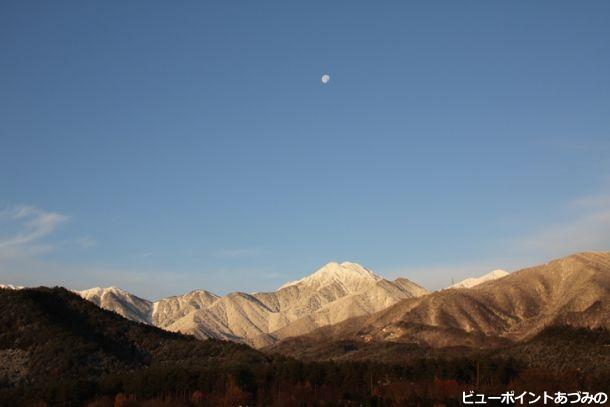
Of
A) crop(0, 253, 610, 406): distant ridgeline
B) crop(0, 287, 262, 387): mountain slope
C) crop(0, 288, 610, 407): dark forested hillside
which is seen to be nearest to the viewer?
crop(0, 288, 610, 407): dark forested hillside

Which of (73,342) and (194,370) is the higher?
(73,342)

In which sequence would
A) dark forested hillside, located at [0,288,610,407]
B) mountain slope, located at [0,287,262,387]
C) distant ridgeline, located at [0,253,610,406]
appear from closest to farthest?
dark forested hillside, located at [0,288,610,407] → distant ridgeline, located at [0,253,610,406] → mountain slope, located at [0,287,262,387]

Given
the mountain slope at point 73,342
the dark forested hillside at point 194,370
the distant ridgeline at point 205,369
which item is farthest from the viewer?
the mountain slope at point 73,342

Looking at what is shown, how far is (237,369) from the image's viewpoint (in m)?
85.9

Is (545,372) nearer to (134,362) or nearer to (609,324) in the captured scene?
(134,362)

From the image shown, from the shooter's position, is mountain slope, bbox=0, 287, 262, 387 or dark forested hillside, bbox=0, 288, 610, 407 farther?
mountain slope, bbox=0, 287, 262, 387

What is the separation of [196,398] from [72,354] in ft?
77.0

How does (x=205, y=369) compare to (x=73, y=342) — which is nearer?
(x=205, y=369)

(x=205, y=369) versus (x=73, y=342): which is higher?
(x=73, y=342)

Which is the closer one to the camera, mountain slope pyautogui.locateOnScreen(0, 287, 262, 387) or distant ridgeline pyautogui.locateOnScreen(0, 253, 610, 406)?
distant ridgeline pyautogui.locateOnScreen(0, 253, 610, 406)

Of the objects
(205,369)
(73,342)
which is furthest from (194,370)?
(73,342)

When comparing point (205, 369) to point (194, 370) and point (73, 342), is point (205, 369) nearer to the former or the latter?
point (194, 370)

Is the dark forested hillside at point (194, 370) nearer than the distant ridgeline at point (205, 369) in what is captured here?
Yes

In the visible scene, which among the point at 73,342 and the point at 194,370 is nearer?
the point at 194,370
